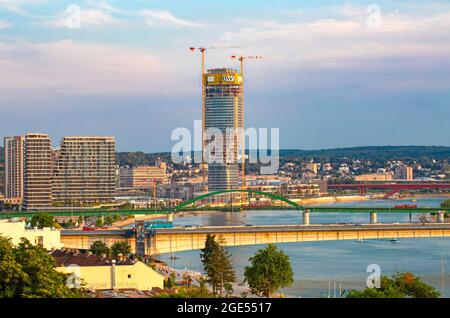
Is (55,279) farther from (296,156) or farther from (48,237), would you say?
(296,156)

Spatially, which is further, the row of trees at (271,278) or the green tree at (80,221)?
the green tree at (80,221)

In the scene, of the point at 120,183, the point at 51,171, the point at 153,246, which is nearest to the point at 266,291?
the point at 153,246

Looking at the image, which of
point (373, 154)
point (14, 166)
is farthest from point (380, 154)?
point (14, 166)

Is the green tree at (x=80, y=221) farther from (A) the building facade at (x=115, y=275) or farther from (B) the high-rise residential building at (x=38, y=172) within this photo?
(A) the building facade at (x=115, y=275)

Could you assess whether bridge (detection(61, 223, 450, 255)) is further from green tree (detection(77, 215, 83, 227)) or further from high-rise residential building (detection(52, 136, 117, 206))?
high-rise residential building (detection(52, 136, 117, 206))

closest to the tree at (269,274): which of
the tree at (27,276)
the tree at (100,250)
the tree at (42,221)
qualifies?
the tree at (100,250)

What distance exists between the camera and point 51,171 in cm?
7069

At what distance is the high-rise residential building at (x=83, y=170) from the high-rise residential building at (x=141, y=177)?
113ft

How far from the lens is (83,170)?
74.7 metres

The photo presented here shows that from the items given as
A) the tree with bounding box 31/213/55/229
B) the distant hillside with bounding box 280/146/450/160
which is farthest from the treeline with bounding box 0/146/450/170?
the tree with bounding box 31/213/55/229

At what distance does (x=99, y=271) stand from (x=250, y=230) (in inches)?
701

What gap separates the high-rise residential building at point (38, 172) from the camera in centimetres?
6900

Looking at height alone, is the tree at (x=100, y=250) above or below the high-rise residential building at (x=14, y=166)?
below

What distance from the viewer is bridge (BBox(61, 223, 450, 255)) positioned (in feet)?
115
